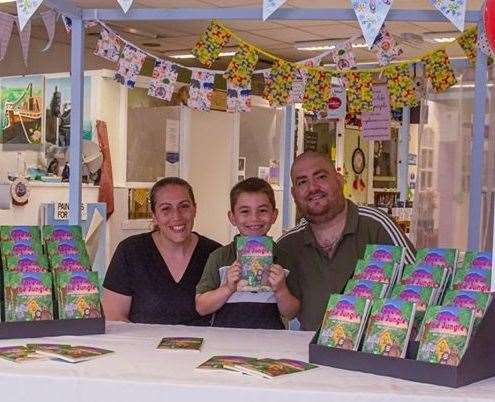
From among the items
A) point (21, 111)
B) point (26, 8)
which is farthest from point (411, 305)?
point (21, 111)

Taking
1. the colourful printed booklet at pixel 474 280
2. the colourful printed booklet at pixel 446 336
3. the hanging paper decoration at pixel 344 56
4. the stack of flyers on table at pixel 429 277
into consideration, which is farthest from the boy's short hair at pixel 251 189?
the hanging paper decoration at pixel 344 56

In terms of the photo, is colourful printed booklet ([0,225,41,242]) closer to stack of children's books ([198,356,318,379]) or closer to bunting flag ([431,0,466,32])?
stack of children's books ([198,356,318,379])

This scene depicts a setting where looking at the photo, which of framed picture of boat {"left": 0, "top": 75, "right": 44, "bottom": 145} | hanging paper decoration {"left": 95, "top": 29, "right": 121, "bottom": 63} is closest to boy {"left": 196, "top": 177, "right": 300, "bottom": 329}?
hanging paper decoration {"left": 95, "top": 29, "right": 121, "bottom": 63}

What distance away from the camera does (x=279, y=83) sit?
460 centimetres

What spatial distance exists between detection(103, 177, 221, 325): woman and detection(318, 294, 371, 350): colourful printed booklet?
1.10m

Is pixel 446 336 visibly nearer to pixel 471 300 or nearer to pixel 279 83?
pixel 471 300

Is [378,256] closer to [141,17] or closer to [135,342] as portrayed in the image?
[135,342]

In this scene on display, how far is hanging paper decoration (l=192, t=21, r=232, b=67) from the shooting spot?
13.9 ft

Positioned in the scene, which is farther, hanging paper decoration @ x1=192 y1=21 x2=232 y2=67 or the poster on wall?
the poster on wall

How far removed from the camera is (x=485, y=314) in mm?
1886

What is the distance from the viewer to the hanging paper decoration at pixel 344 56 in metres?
4.67

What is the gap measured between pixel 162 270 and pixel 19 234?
2.44ft

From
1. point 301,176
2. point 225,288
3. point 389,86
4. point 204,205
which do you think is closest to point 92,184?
point 204,205

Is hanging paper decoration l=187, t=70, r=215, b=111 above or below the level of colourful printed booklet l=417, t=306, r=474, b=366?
above
